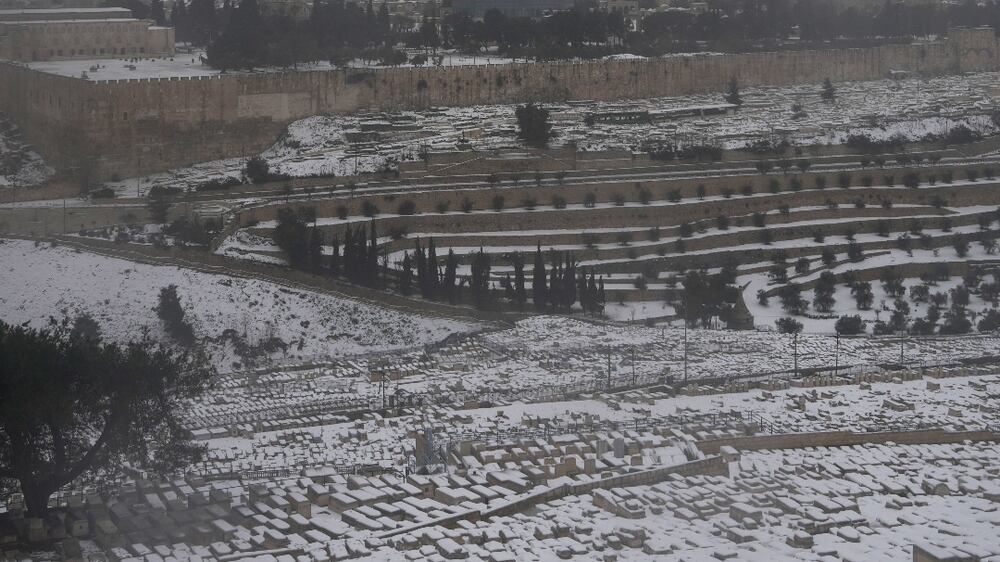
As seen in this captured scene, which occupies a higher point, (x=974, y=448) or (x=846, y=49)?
(x=846, y=49)

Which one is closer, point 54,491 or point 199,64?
point 54,491

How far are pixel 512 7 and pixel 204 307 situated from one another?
1072 inches

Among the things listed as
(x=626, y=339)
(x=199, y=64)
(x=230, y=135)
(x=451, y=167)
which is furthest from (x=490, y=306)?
(x=199, y=64)

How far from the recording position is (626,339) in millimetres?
27875

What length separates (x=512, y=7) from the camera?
176 ft

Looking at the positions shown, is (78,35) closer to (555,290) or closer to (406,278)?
(406,278)

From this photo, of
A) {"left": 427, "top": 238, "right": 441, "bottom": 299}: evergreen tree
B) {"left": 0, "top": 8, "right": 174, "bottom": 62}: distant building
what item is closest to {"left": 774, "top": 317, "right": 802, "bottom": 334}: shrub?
{"left": 427, "top": 238, "right": 441, "bottom": 299}: evergreen tree

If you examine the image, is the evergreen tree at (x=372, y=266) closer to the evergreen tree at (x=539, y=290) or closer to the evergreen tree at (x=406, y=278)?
the evergreen tree at (x=406, y=278)

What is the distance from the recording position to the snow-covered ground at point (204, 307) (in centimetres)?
2717

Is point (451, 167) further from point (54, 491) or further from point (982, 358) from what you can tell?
point (54, 491)

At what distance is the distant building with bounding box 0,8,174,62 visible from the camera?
127ft

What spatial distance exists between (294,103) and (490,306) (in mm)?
10797

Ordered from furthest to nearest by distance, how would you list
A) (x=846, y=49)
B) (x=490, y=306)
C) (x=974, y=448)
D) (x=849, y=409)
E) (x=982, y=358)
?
(x=846, y=49) < (x=490, y=306) < (x=982, y=358) < (x=849, y=409) < (x=974, y=448)

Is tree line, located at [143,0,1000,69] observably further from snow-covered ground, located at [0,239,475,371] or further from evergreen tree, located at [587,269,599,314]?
evergreen tree, located at [587,269,599,314]
